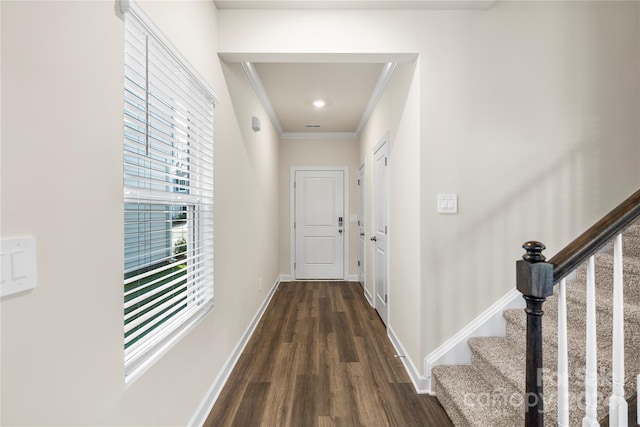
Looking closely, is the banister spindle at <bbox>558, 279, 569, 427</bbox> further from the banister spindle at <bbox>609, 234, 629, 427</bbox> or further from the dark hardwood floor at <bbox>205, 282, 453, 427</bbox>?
the dark hardwood floor at <bbox>205, 282, 453, 427</bbox>

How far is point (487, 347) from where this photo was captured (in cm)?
195

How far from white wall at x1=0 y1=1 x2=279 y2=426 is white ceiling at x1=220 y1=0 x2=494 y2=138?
43.5 inches

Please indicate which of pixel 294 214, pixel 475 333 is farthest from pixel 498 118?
pixel 294 214

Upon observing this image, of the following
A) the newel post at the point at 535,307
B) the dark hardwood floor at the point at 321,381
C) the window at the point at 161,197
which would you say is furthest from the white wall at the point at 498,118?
the newel post at the point at 535,307

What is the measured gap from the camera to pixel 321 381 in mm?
2186

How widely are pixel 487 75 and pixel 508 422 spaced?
205cm

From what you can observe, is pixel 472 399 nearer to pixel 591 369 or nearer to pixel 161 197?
pixel 591 369

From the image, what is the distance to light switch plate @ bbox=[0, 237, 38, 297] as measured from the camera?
0.67 metres

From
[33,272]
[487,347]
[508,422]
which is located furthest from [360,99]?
[33,272]

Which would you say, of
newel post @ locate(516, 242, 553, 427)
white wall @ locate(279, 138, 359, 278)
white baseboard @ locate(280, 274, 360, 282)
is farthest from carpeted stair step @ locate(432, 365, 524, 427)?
white wall @ locate(279, 138, 359, 278)

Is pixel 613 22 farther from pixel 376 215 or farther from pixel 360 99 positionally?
pixel 376 215

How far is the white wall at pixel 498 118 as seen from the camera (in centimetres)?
207

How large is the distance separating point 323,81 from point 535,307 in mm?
2852

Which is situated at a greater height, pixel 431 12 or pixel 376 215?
pixel 431 12
